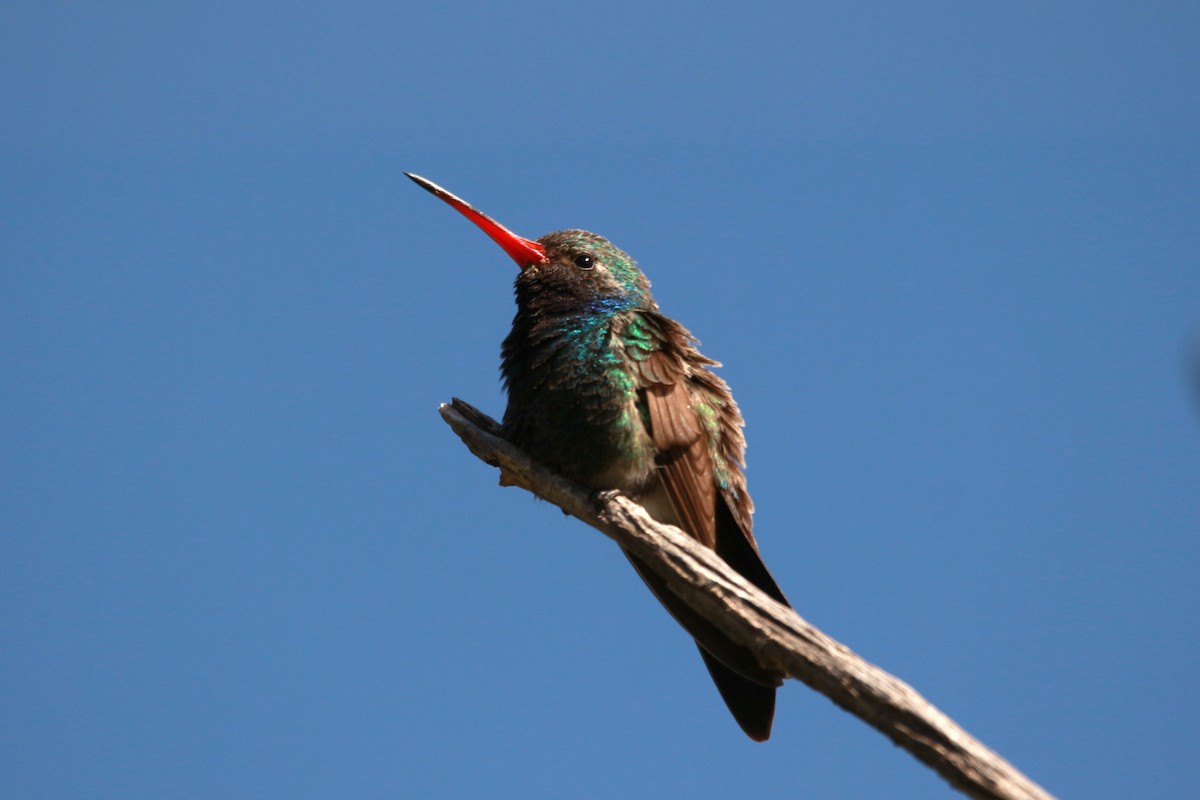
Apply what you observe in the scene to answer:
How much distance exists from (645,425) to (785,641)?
5.29 feet

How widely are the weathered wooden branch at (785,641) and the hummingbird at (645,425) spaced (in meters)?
0.18

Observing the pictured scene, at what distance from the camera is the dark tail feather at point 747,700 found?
5.62 metres

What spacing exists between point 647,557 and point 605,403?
939 mm

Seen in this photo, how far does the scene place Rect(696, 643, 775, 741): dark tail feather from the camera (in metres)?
5.62

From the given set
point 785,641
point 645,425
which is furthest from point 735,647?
point 645,425

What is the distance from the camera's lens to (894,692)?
13.5ft

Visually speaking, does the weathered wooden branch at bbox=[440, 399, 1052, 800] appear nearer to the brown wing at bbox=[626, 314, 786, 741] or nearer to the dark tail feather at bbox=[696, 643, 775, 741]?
the brown wing at bbox=[626, 314, 786, 741]

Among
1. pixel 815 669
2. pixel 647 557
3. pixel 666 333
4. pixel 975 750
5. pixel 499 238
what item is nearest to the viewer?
pixel 975 750

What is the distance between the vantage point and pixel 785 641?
14.7 ft

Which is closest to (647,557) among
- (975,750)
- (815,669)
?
(815,669)

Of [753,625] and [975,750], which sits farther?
[753,625]

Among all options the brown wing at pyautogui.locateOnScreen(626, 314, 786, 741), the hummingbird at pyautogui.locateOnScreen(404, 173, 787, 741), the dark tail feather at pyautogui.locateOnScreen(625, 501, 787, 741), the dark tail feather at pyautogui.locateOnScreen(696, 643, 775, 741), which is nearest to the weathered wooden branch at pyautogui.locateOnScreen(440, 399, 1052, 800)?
the hummingbird at pyautogui.locateOnScreen(404, 173, 787, 741)

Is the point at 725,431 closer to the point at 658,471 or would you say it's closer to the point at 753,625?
the point at 658,471

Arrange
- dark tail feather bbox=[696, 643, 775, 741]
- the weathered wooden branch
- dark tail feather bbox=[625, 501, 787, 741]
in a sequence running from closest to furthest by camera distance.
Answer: the weathered wooden branch
dark tail feather bbox=[625, 501, 787, 741]
dark tail feather bbox=[696, 643, 775, 741]
